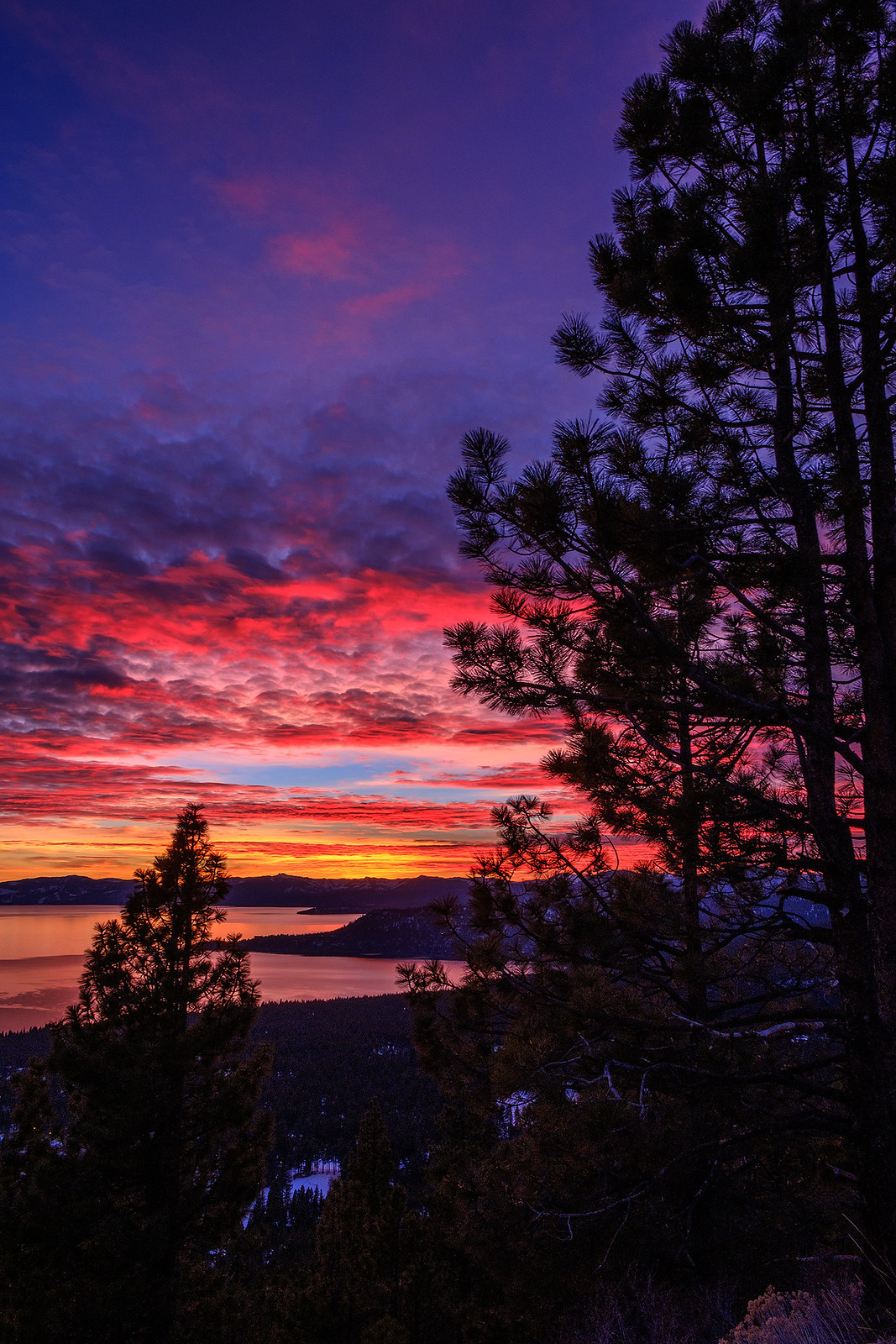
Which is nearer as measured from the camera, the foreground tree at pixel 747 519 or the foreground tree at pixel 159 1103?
the foreground tree at pixel 747 519

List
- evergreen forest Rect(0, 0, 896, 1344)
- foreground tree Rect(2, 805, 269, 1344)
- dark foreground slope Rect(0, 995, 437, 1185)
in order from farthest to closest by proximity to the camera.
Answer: dark foreground slope Rect(0, 995, 437, 1185) → foreground tree Rect(2, 805, 269, 1344) → evergreen forest Rect(0, 0, 896, 1344)

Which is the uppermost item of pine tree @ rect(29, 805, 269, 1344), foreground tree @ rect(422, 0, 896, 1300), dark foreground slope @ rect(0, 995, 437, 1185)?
foreground tree @ rect(422, 0, 896, 1300)

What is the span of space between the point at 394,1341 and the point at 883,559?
12876mm

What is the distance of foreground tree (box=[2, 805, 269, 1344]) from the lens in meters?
9.03

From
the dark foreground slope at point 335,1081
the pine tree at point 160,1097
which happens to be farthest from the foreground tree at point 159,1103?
the dark foreground slope at point 335,1081

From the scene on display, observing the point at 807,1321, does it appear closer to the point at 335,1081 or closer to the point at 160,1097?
the point at 160,1097

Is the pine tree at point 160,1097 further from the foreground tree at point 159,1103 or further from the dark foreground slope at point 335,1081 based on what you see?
the dark foreground slope at point 335,1081

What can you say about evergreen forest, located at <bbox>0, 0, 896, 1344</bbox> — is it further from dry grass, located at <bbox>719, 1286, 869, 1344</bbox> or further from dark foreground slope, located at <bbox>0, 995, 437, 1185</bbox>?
dark foreground slope, located at <bbox>0, 995, 437, 1185</bbox>

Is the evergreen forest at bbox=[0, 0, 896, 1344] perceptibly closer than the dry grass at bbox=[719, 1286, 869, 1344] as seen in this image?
No

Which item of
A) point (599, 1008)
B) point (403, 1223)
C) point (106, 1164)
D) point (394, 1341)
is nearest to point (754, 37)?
point (599, 1008)

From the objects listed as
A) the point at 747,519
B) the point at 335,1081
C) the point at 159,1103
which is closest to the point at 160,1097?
the point at 159,1103

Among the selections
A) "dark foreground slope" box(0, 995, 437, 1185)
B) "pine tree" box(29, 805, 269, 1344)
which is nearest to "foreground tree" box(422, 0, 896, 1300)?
"pine tree" box(29, 805, 269, 1344)

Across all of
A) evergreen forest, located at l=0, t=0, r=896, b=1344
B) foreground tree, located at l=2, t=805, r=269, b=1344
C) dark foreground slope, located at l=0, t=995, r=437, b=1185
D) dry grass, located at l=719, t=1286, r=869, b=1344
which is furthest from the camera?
dark foreground slope, located at l=0, t=995, r=437, b=1185

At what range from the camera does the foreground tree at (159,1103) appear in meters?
9.03
